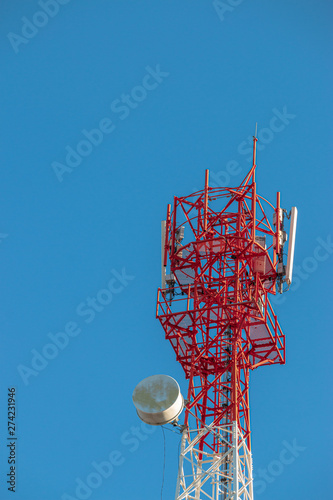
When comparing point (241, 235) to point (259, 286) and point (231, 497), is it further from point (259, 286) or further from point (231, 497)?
point (231, 497)

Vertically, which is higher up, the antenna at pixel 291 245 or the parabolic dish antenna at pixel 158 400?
the antenna at pixel 291 245

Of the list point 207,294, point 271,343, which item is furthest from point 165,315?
point 271,343

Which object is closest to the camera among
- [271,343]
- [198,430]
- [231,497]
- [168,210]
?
[231,497]

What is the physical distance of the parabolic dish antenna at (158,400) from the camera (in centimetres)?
3822

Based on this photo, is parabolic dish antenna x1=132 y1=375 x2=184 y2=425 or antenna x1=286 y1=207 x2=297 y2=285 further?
antenna x1=286 y1=207 x2=297 y2=285

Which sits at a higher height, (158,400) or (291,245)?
(291,245)

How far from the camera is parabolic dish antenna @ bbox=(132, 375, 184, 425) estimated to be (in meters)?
38.2

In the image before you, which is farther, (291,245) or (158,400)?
(291,245)

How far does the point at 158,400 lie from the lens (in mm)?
38438

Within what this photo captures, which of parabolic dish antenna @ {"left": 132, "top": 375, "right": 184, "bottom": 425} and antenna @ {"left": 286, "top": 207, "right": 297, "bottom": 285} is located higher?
antenna @ {"left": 286, "top": 207, "right": 297, "bottom": 285}

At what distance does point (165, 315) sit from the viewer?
42.2 m

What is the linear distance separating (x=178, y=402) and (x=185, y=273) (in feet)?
25.0

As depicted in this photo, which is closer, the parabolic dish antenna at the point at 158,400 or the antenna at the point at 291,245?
the parabolic dish antenna at the point at 158,400

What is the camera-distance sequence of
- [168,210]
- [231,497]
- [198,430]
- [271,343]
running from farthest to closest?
[168,210] < [271,343] < [198,430] < [231,497]
